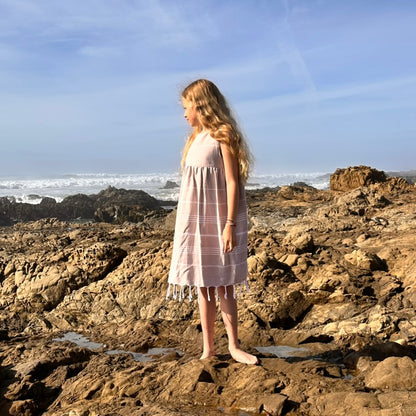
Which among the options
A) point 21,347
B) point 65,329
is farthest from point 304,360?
point 65,329

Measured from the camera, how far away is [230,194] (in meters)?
3.38

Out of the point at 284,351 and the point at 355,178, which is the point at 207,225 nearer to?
the point at 284,351

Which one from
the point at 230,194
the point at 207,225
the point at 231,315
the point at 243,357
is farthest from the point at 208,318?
the point at 230,194

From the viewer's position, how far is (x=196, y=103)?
141 inches

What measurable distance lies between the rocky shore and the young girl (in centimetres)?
52

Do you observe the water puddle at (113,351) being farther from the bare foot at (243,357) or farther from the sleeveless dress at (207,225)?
the sleeveless dress at (207,225)

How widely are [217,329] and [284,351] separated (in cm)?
70

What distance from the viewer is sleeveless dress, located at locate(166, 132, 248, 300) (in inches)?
137

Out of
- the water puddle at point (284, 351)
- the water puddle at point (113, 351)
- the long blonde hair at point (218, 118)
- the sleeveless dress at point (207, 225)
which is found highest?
the long blonde hair at point (218, 118)

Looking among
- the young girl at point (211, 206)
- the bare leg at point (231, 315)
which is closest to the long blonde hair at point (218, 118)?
the young girl at point (211, 206)

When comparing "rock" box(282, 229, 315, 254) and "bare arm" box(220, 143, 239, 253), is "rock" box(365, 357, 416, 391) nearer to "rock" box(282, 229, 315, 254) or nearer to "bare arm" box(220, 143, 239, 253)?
"bare arm" box(220, 143, 239, 253)

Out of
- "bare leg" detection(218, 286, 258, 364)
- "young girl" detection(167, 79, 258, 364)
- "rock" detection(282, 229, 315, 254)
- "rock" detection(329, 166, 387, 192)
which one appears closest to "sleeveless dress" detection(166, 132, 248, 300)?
"young girl" detection(167, 79, 258, 364)

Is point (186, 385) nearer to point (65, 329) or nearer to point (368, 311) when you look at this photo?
point (368, 311)

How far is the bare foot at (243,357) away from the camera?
3.45 m
